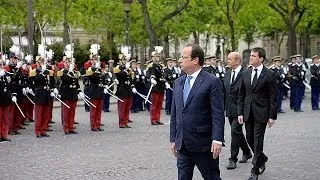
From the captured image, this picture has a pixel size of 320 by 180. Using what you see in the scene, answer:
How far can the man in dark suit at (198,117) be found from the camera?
6.90 meters

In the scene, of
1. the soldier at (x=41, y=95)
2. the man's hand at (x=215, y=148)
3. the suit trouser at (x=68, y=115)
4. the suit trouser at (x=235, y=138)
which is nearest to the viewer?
the man's hand at (x=215, y=148)

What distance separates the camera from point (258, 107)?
9625mm

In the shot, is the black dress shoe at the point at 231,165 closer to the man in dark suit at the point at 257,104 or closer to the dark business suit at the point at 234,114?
the dark business suit at the point at 234,114

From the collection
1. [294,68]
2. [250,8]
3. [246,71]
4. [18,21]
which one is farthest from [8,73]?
[250,8]

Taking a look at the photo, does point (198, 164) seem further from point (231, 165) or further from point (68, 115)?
point (68, 115)

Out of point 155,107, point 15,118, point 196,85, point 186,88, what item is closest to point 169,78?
point 155,107

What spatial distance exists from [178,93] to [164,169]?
3.84 metres

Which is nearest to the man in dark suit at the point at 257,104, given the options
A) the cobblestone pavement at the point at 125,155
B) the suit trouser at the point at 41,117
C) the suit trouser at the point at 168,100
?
the cobblestone pavement at the point at 125,155

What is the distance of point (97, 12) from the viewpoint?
4206 cm

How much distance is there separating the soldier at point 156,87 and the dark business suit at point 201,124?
11.4 metres

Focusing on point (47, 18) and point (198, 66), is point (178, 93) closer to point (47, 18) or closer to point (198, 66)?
point (198, 66)

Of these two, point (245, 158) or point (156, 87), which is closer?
point (245, 158)

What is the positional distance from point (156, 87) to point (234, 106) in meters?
8.12

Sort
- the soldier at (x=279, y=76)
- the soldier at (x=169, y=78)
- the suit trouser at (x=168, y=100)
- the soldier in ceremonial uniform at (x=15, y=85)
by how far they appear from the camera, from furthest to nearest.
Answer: the suit trouser at (x=168, y=100) → the soldier at (x=169, y=78) → the soldier at (x=279, y=76) → the soldier in ceremonial uniform at (x=15, y=85)
